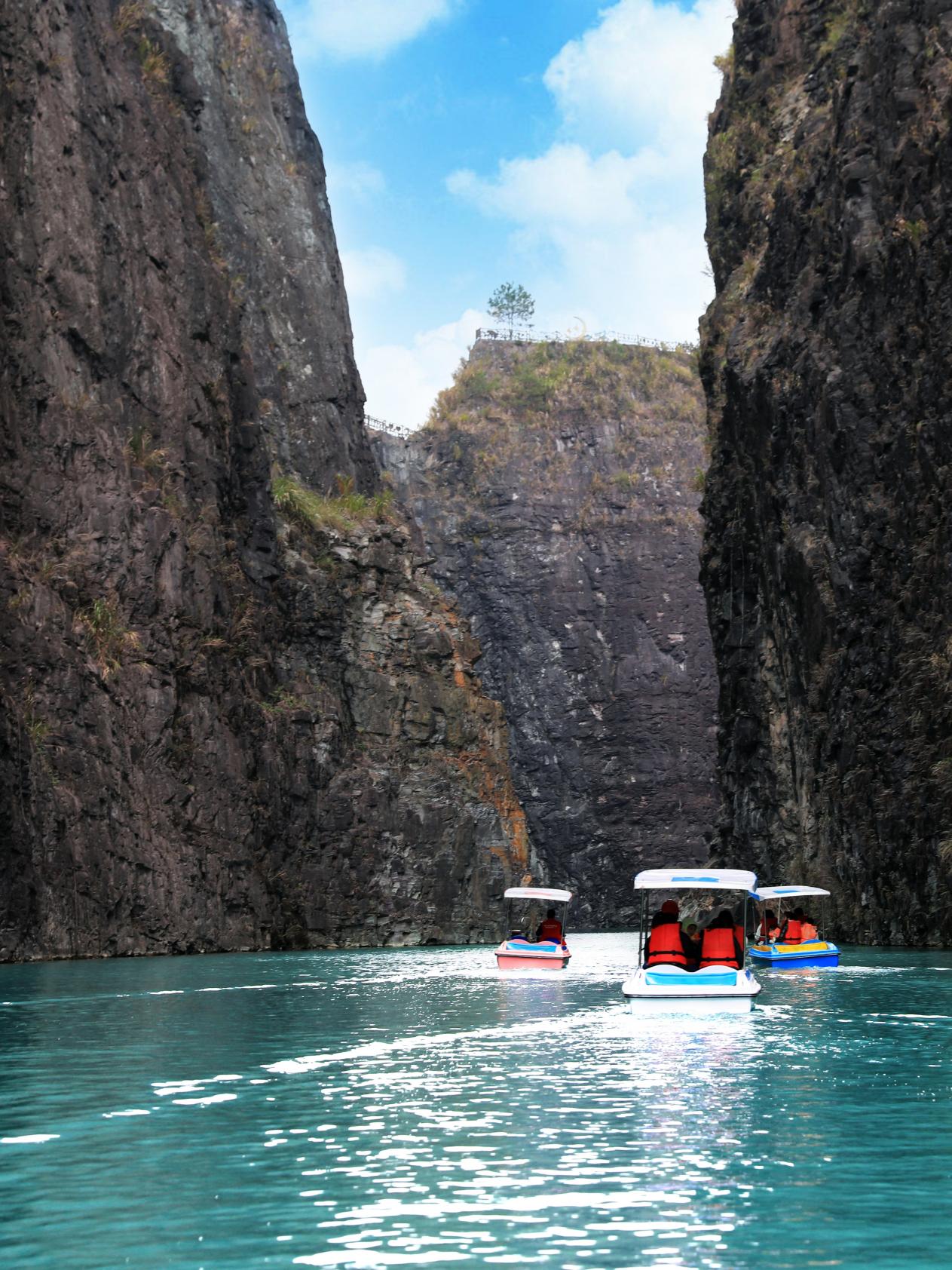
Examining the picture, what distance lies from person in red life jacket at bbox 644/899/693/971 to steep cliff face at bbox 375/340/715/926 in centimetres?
8628

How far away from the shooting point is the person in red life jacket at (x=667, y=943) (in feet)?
96.5

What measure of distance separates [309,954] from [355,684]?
20831 mm

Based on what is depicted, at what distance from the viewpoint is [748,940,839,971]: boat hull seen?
44.0 metres

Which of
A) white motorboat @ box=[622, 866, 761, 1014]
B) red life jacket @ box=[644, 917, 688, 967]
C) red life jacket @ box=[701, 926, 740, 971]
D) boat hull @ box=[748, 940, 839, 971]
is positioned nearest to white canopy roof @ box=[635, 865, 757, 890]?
red life jacket @ box=[644, 917, 688, 967]

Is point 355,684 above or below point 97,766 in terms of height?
above

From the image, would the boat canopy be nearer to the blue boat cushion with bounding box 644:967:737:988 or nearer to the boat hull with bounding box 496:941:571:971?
the blue boat cushion with bounding box 644:967:737:988

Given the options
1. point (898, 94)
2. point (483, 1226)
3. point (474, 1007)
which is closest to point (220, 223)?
point (898, 94)

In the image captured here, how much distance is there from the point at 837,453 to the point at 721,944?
32.9 m

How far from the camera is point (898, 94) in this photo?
55.6m

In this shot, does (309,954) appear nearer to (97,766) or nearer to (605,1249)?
(97,766)

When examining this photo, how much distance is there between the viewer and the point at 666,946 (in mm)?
29641

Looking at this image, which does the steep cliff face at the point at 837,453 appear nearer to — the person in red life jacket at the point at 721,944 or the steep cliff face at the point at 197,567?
the steep cliff face at the point at 197,567

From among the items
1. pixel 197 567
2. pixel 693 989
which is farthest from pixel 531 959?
pixel 197 567

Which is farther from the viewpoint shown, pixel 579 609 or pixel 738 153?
pixel 579 609
